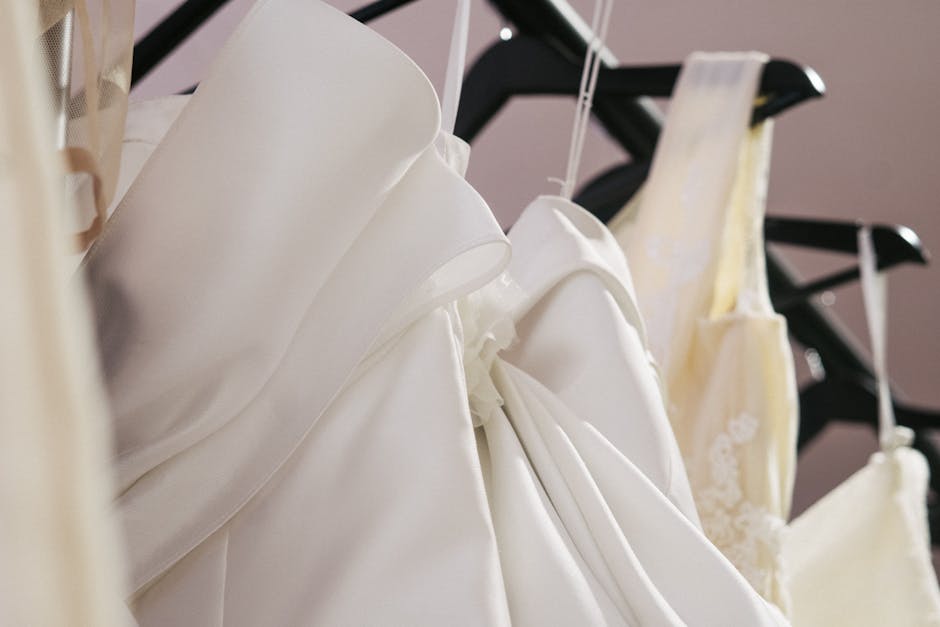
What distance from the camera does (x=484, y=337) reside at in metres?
0.36

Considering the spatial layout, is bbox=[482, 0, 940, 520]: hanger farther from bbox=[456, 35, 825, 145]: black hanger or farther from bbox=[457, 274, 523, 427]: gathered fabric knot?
bbox=[457, 274, 523, 427]: gathered fabric knot

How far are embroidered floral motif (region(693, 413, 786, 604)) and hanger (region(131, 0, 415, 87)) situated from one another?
340 mm

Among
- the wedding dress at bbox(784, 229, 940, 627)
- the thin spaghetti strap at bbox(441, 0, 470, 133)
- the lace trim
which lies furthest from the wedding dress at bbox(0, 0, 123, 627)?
the wedding dress at bbox(784, 229, 940, 627)

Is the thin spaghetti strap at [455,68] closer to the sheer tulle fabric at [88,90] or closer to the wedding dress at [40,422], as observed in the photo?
the sheer tulle fabric at [88,90]

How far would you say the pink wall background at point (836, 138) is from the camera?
1371 mm

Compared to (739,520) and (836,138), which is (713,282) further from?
(836,138)

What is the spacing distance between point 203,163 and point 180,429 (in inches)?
3.1

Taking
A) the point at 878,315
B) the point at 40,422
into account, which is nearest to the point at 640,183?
the point at 878,315

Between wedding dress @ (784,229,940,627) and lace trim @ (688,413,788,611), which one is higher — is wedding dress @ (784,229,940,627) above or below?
below

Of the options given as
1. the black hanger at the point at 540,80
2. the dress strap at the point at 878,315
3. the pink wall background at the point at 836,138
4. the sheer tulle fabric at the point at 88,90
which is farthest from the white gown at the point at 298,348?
the pink wall background at the point at 836,138

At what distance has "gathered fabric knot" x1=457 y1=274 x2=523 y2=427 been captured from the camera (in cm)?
35

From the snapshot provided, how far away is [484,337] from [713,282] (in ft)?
1.13

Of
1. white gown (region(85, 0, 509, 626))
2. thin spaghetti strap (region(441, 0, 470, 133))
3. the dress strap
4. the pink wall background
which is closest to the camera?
white gown (region(85, 0, 509, 626))

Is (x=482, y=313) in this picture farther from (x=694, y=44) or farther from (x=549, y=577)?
(x=694, y=44)
